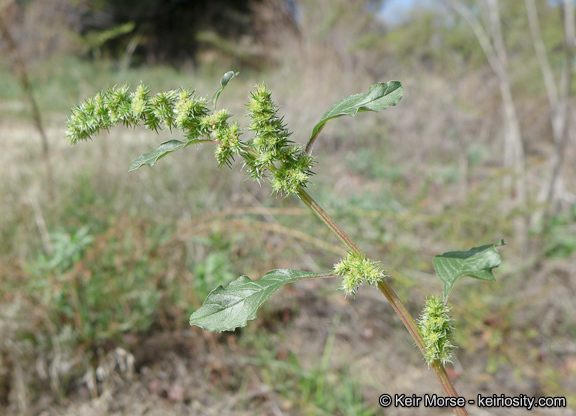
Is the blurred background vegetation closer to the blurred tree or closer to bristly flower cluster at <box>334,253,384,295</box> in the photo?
bristly flower cluster at <box>334,253,384,295</box>

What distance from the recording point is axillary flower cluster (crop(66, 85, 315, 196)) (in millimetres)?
577

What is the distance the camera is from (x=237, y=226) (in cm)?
224

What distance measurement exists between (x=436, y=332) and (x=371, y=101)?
1.11 feet

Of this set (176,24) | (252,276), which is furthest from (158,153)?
(176,24)

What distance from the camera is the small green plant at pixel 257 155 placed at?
575 mm

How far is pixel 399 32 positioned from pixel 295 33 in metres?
1.70

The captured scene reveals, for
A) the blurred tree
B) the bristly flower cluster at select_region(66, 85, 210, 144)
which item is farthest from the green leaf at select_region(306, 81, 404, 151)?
the blurred tree

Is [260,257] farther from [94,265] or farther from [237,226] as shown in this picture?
[94,265]

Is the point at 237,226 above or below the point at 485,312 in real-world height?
above

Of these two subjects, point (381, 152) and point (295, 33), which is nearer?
point (381, 152)

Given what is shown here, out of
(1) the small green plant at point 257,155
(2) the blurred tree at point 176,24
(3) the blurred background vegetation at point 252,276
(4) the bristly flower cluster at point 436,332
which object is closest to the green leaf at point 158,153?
(1) the small green plant at point 257,155

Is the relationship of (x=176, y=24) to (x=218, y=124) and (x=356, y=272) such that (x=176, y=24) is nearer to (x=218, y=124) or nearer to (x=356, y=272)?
(x=218, y=124)

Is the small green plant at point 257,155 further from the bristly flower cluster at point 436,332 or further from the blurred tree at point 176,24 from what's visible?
the blurred tree at point 176,24

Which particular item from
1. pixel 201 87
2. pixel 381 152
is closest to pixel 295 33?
pixel 201 87
